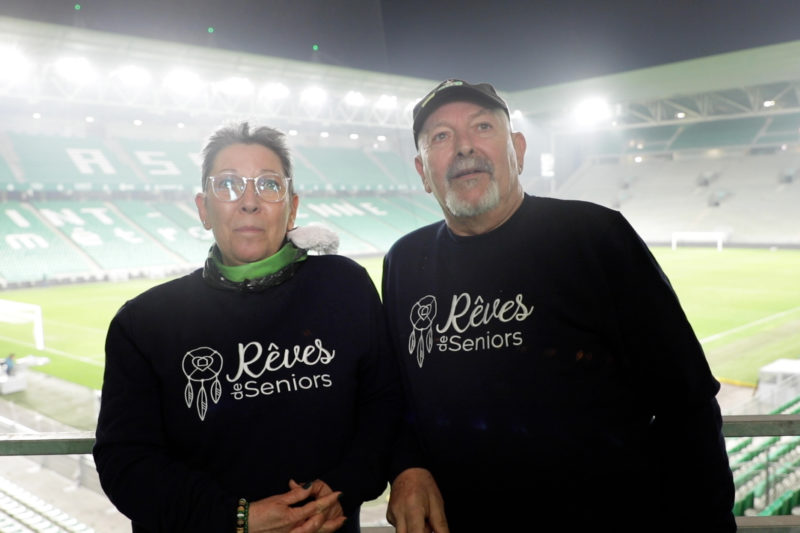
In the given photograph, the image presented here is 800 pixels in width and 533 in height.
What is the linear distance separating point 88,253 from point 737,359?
69.7ft

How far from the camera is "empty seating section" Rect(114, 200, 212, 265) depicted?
82.6 feet

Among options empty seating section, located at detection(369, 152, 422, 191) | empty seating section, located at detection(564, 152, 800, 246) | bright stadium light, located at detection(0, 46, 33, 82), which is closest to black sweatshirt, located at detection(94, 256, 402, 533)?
bright stadium light, located at detection(0, 46, 33, 82)

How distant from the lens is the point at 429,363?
1.63 meters

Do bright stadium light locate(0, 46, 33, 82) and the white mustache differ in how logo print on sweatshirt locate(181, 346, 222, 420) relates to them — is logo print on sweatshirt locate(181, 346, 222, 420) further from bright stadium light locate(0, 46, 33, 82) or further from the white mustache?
bright stadium light locate(0, 46, 33, 82)

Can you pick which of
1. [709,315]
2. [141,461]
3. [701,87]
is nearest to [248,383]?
[141,461]

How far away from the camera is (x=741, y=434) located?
1.82m

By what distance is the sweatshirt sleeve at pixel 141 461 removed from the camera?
137cm

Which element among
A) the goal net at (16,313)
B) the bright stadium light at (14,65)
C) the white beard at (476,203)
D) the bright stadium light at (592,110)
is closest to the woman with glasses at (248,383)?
the white beard at (476,203)

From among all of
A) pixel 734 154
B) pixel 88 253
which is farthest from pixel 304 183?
pixel 734 154

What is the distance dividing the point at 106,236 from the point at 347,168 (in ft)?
45.4

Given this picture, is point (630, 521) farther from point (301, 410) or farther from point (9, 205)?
point (9, 205)

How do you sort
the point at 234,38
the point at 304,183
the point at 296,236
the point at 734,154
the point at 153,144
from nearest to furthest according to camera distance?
the point at 296,236, the point at 234,38, the point at 153,144, the point at 304,183, the point at 734,154

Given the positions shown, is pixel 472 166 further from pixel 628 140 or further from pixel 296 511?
pixel 628 140

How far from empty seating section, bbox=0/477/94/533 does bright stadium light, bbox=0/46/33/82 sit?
1785cm
